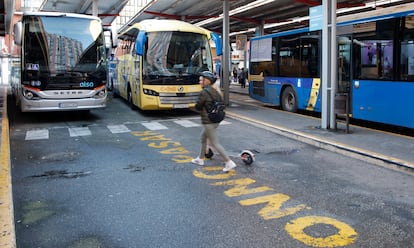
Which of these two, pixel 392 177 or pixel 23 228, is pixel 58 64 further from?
pixel 392 177

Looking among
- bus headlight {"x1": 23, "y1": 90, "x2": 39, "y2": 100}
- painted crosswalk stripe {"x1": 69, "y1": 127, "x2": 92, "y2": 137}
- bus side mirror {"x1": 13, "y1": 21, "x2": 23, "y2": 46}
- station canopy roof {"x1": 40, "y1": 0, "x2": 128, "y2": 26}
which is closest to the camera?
painted crosswalk stripe {"x1": 69, "y1": 127, "x2": 92, "y2": 137}

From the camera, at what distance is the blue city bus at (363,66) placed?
9.82 meters

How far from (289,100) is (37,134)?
8758 millimetres

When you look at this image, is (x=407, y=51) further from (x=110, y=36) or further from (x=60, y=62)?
(x=60, y=62)

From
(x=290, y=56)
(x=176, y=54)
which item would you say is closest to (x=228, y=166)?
(x=176, y=54)

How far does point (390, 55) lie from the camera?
400 inches

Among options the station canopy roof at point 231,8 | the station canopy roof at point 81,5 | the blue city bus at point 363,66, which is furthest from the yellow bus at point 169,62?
the station canopy roof at point 81,5

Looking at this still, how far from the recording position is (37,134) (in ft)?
35.4

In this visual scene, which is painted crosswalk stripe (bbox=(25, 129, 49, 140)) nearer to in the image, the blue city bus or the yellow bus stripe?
the blue city bus

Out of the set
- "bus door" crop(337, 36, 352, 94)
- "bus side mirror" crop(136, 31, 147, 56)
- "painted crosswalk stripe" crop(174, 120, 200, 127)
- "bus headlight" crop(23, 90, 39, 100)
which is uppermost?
"bus side mirror" crop(136, 31, 147, 56)

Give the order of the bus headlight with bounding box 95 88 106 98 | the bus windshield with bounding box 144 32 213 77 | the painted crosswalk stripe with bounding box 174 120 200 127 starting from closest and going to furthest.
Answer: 1. the painted crosswalk stripe with bounding box 174 120 200 127
2. the bus headlight with bounding box 95 88 106 98
3. the bus windshield with bounding box 144 32 213 77

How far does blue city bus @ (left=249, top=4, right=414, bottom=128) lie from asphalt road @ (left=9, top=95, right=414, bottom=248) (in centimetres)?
279

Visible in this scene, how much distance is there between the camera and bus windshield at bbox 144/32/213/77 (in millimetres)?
13680

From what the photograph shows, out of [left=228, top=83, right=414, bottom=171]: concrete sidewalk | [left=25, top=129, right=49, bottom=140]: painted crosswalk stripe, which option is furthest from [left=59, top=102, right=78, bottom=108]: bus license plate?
[left=228, top=83, right=414, bottom=171]: concrete sidewalk
